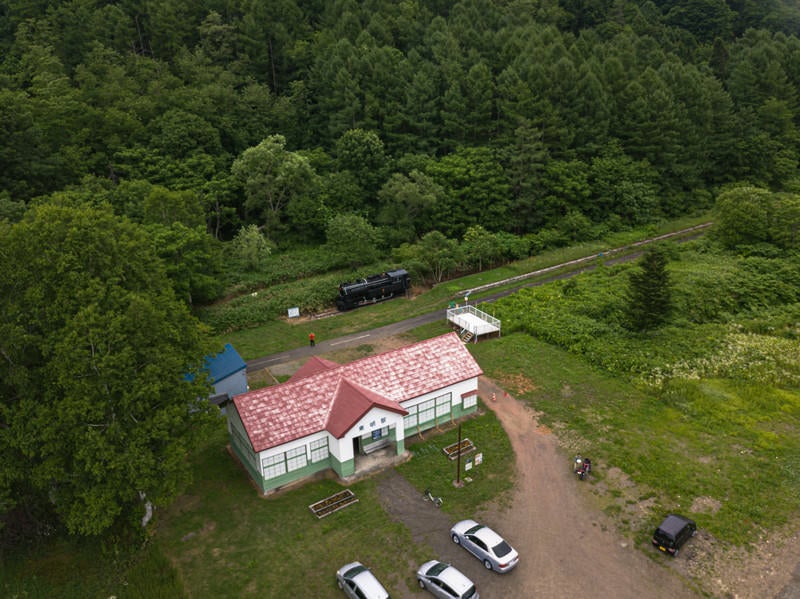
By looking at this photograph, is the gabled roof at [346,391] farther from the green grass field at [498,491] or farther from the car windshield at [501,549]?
the car windshield at [501,549]

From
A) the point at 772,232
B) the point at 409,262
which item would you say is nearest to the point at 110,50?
the point at 409,262

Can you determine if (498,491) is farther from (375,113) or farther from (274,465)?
(375,113)

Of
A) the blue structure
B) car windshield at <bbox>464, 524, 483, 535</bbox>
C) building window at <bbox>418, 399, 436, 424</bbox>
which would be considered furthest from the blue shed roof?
car windshield at <bbox>464, 524, 483, 535</bbox>

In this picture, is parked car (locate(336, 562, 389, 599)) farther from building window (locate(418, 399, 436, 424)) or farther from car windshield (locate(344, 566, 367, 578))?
building window (locate(418, 399, 436, 424))

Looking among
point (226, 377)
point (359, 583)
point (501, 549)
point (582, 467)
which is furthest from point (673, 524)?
point (226, 377)

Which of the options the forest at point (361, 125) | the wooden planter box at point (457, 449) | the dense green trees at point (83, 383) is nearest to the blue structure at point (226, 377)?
the dense green trees at point (83, 383)

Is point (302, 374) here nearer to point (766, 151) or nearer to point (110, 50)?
point (110, 50)
